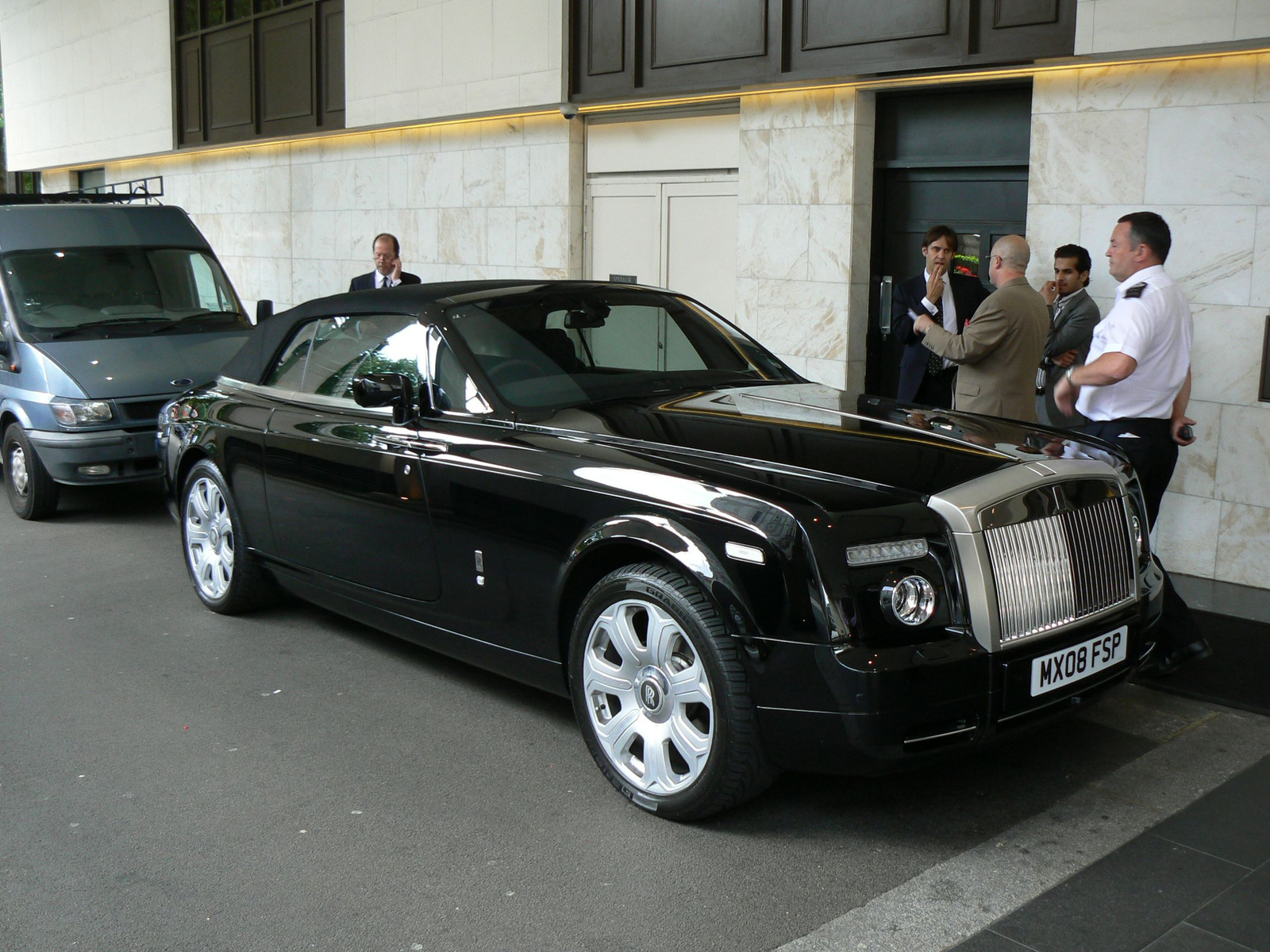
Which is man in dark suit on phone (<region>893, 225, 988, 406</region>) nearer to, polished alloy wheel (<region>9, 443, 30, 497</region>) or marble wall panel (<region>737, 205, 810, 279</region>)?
marble wall panel (<region>737, 205, 810, 279</region>)

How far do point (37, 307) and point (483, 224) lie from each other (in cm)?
511

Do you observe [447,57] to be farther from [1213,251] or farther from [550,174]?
[1213,251]

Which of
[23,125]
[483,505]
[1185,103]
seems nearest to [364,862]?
[483,505]

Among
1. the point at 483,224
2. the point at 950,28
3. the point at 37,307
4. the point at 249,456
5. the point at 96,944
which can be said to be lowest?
the point at 96,944

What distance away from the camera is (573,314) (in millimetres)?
5484

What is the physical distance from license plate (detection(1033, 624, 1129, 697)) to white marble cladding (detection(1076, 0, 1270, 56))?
4.28 m

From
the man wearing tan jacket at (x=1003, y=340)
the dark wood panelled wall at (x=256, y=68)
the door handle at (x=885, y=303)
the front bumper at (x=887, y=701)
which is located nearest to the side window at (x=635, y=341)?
the man wearing tan jacket at (x=1003, y=340)

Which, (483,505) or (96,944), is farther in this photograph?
(483,505)

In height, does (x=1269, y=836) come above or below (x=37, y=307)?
below

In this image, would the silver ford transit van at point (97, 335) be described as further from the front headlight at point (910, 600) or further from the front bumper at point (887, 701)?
the front headlight at point (910, 600)

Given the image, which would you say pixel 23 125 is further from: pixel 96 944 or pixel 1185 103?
pixel 96 944

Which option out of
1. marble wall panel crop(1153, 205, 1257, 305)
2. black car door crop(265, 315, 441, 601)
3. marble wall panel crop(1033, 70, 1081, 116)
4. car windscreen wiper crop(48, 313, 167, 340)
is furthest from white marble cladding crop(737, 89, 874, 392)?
black car door crop(265, 315, 441, 601)

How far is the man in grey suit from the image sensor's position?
7.64 meters

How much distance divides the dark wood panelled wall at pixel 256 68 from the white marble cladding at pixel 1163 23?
10162 mm
